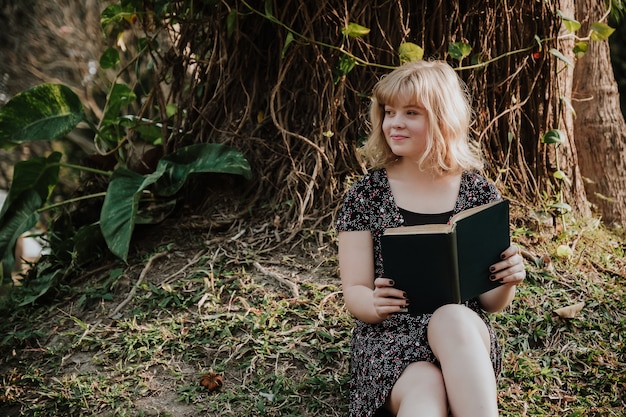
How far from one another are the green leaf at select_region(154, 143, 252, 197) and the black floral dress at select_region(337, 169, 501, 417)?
1062 mm

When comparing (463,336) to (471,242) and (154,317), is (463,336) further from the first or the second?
(154,317)

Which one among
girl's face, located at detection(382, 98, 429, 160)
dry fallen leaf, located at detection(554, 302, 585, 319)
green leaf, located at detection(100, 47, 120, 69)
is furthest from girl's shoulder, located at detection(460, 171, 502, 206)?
green leaf, located at detection(100, 47, 120, 69)

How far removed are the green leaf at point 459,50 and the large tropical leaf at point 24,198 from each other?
78.4 inches

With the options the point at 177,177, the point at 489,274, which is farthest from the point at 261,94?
the point at 489,274

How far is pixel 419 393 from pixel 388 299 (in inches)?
10.7

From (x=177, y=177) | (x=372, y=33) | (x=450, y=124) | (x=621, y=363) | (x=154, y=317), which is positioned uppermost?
(x=372, y=33)

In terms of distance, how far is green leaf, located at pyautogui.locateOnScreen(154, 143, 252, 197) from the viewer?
3.24 m

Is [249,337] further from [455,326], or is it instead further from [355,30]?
[355,30]

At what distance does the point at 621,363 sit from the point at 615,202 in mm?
1273

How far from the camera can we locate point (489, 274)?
Result: 2.01 metres

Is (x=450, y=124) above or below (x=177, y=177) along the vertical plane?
above

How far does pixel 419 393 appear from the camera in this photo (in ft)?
6.19

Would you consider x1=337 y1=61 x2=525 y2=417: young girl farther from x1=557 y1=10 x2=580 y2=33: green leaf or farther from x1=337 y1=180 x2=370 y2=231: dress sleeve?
x1=557 y1=10 x2=580 y2=33: green leaf

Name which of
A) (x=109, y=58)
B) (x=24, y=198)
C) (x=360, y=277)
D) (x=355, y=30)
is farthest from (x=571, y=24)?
(x=24, y=198)
